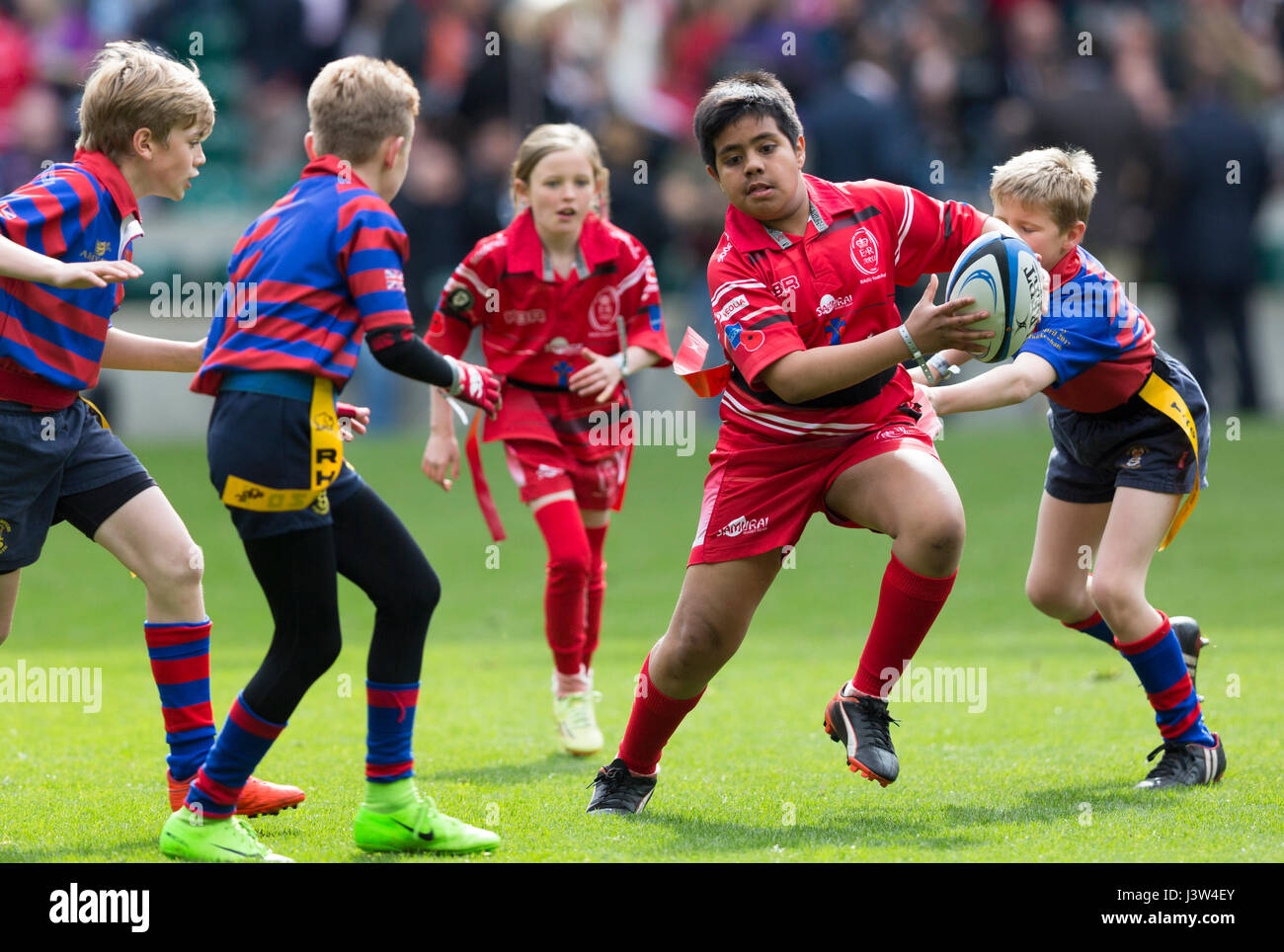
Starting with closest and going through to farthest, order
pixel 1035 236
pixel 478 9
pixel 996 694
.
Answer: pixel 1035 236
pixel 996 694
pixel 478 9

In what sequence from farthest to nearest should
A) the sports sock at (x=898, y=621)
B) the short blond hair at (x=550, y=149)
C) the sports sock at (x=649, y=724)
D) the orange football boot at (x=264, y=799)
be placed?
the short blond hair at (x=550, y=149)
the sports sock at (x=649, y=724)
the orange football boot at (x=264, y=799)
the sports sock at (x=898, y=621)

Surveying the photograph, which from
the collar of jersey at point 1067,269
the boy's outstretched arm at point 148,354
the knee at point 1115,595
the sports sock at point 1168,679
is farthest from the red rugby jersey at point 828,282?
the boy's outstretched arm at point 148,354

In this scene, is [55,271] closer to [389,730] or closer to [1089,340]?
[389,730]

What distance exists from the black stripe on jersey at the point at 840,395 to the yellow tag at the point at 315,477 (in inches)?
49.5

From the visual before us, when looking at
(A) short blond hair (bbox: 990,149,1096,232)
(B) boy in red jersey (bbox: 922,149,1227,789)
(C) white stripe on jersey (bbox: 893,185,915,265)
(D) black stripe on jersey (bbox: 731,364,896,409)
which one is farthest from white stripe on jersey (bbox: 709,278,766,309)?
(A) short blond hair (bbox: 990,149,1096,232)

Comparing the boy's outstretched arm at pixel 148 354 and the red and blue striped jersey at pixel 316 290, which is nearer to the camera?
the red and blue striped jersey at pixel 316 290

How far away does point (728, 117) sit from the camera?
440 centimetres

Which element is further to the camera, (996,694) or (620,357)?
(996,694)

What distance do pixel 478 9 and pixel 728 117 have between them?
33.5 feet

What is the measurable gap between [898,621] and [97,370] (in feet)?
7.92

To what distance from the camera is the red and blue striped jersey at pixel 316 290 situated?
12.3ft

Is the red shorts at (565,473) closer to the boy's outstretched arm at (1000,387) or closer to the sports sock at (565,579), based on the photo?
the sports sock at (565,579)

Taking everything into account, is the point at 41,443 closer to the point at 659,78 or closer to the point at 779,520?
the point at 779,520
